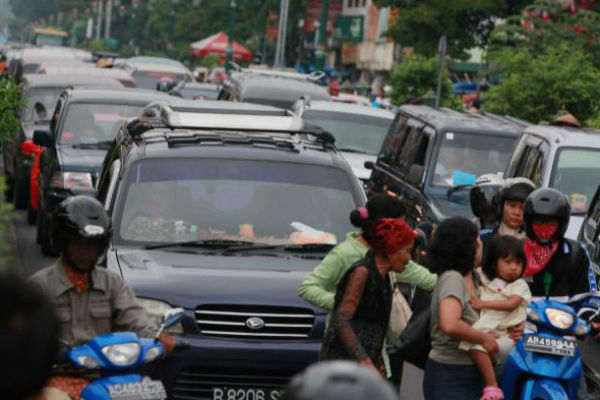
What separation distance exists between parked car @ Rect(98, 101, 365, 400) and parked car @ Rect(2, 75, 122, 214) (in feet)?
28.4

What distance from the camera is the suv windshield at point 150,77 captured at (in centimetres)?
4081

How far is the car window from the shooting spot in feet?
57.1

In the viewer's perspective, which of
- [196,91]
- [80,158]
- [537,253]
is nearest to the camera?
[537,253]

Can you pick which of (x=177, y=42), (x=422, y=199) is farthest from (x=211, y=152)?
(x=177, y=42)

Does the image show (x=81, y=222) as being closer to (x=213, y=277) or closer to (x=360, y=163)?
(x=213, y=277)

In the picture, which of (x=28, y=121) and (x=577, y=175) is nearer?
(x=577, y=175)

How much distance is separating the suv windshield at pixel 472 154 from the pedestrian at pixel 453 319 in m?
9.19

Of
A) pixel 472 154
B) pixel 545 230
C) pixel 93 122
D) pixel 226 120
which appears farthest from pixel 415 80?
pixel 545 230

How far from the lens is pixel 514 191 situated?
332 inches

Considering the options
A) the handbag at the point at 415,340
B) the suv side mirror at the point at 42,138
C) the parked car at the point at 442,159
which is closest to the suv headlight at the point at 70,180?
the suv side mirror at the point at 42,138

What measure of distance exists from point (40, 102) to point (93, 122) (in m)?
4.03

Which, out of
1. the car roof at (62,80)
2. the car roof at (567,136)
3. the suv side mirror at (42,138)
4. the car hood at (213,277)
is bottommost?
the car roof at (62,80)

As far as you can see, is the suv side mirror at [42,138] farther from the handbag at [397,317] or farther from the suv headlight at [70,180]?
the handbag at [397,317]

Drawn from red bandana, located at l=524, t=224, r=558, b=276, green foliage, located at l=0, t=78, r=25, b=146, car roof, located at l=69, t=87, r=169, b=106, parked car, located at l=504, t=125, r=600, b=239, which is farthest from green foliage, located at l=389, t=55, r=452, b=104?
red bandana, located at l=524, t=224, r=558, b=276
